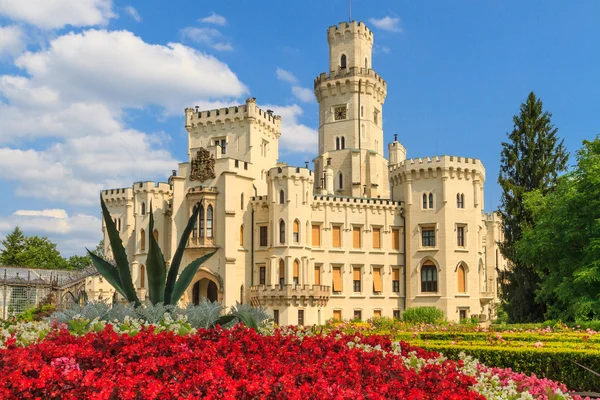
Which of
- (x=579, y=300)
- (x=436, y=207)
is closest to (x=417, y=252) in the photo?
(x=436, y=207)

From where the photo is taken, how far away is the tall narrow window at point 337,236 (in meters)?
50.4

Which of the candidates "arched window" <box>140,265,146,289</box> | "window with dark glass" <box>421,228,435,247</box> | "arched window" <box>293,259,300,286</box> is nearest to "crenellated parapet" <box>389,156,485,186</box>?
"window with dark glass" <box>421,228,435,247</box>

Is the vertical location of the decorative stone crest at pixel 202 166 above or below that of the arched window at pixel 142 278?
above

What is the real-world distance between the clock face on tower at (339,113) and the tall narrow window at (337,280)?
1595 cm

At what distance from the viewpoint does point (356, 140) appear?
192 ft

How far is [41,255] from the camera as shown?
82938mm

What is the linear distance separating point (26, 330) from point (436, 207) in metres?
40.3

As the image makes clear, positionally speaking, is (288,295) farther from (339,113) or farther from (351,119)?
(339,113)

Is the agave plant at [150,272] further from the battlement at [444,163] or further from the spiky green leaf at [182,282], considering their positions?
the battlement at [444,163]

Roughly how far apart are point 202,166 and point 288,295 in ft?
40.4

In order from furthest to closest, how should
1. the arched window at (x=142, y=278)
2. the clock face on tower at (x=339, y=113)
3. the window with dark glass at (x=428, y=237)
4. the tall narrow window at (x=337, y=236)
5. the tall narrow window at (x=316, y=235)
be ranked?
1. the clock face on tower at (x=339, y=113)
2. the arched window at (x=142, y=278)
3. the tall narrow window at (x=337, y=236)
4. the window with dark glass at (x=428, y=237)
5. the tall narrow window at (x=316, y=235)

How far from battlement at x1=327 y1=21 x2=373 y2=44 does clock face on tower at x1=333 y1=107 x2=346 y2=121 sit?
22.0ft

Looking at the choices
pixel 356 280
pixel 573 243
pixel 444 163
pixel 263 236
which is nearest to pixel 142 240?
pixel 263 236

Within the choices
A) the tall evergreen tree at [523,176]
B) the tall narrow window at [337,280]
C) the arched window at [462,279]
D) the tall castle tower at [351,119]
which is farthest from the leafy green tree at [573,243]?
the tall castle tower at [351,119]
